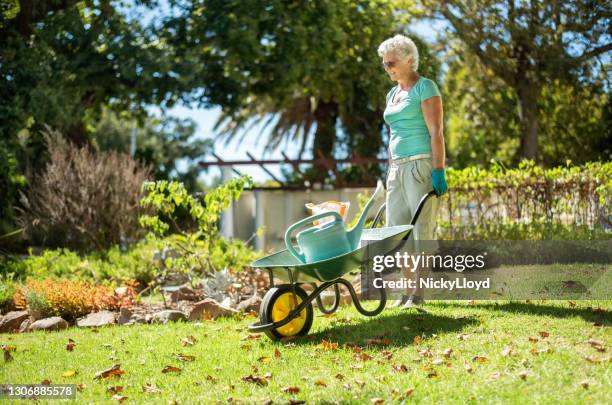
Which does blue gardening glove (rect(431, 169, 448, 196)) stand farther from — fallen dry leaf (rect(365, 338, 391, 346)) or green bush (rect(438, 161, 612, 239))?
green bush (rect(438, 161, 612, 239))

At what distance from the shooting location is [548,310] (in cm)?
496

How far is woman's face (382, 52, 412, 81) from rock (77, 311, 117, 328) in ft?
10.1

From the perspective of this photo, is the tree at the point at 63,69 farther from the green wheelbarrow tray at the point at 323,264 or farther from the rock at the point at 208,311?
the green wheelbarrow tray at the point at 323,264

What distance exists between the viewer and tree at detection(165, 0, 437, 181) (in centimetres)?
1387

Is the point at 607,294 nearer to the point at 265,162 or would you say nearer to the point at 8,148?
the point at 265,162

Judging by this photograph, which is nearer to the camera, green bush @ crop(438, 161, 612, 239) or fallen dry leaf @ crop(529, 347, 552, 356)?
fallen dry leaf @ crop(529, 347, 552, 356)

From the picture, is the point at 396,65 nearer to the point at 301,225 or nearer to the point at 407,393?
the point at 301,225

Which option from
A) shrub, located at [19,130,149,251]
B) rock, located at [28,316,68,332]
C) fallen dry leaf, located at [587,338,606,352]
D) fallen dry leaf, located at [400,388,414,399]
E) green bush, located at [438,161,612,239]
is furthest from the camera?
shrub, located at [19,130,149,251]

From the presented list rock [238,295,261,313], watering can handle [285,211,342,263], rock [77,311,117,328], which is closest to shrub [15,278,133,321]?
rock [77,311,117,328]

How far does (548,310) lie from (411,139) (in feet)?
5.04

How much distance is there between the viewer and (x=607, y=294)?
18.6ft

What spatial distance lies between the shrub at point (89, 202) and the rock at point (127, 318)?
4.20m

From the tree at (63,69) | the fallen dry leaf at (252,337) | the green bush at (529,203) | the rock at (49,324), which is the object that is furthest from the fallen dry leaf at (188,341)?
the tree at (63,69)

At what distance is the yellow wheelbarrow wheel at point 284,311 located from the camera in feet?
14.5
